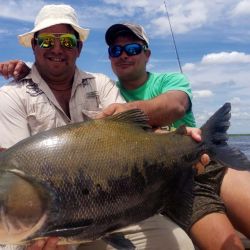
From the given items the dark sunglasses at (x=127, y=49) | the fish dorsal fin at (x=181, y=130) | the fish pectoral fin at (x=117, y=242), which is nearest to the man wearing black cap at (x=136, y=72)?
the dark sunglasses at (x=127, y=49)

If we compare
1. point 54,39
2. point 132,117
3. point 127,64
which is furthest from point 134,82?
point 132,117

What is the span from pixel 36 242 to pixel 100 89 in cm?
223

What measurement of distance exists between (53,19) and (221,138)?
7.26ft

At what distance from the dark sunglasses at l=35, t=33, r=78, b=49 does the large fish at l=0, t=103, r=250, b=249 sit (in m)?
1.71

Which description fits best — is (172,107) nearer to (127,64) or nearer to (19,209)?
(127,64)

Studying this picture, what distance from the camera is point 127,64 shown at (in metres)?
5.36

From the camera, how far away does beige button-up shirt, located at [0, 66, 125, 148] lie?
4473 mm

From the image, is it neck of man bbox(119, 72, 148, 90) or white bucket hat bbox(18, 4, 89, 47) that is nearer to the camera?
white bucket hat bbox(18, 4, 89, 47)

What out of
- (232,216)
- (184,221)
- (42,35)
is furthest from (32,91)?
(232,216)

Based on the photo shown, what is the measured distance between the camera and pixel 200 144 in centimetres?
373

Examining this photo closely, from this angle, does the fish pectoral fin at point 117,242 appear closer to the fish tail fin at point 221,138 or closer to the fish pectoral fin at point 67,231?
the fish pectoral fin at point 67,231

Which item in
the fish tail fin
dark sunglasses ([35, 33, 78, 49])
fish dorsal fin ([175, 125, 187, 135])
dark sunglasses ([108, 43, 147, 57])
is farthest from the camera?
dark sunglasses ([108, 43, 147, 57])

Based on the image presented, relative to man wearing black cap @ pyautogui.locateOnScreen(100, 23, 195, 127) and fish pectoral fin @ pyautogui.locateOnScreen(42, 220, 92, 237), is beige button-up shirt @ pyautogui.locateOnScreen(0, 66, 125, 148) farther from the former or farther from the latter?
fish pectoral fin @ pyautogui.locateOnScreen(42, 220, 92, 237)

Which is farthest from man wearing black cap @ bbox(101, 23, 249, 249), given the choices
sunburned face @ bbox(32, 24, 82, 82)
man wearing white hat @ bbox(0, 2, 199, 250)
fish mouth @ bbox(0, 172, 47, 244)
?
fish mouth @ bbox(0, 172, 47, 244)
